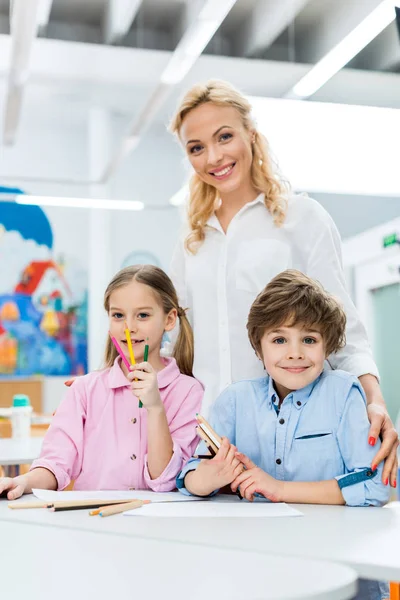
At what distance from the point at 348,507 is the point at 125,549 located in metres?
0.54

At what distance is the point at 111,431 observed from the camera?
165 centimetres

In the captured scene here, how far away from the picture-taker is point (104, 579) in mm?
751

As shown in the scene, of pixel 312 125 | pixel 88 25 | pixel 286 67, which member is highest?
pixel 88 25

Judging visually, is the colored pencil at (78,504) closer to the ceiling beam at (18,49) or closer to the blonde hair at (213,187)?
the blonde hair at (213,187)

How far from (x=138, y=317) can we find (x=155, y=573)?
0.98 meters

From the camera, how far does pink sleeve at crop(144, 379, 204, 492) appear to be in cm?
152

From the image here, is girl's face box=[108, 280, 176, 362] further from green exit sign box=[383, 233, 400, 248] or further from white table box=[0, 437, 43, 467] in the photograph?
green exit sign box=[383, 233, 400, 248]

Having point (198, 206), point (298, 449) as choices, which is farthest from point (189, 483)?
point (198, 206)

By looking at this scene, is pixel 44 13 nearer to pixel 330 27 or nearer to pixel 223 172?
pixel 330 27

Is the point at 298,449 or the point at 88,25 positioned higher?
the point at 88,25

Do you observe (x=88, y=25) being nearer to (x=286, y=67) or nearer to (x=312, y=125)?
(x=286, y=67)

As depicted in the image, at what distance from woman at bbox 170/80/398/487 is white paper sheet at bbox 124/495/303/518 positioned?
425 mm

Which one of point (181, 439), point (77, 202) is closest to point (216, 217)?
point (181, 439)

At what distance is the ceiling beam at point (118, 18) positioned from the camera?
16.7 ft
